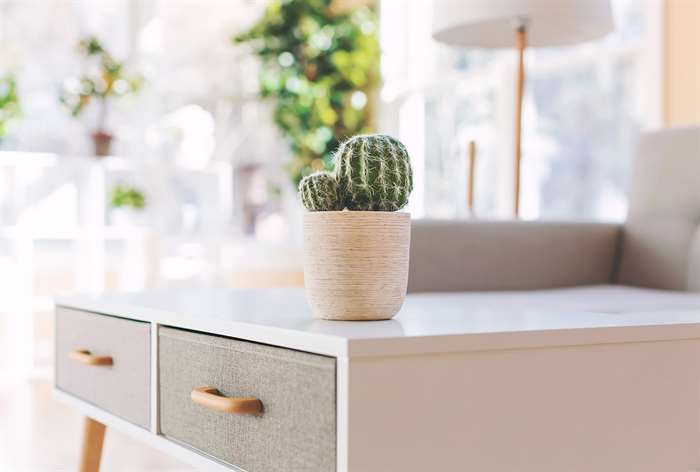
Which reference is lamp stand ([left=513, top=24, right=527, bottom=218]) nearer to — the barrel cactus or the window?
the window

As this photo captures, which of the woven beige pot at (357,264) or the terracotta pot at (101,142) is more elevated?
the terracotta pot at (101,142)

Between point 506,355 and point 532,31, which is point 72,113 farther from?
point 506,355

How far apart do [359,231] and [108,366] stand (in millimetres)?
571

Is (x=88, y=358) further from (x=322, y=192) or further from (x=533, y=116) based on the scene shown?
(x=533, y=116)

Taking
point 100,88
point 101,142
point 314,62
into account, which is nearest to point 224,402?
point 101,142

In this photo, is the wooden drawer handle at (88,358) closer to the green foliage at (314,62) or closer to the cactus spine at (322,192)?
the cactus spine at (322,192)

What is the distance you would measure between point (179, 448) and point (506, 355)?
0.49 meters

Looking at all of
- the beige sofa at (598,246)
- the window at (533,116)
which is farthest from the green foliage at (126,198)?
the beige sofa at (598,246)

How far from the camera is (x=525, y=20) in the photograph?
8.52ft

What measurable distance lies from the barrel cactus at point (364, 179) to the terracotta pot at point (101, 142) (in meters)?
3.34

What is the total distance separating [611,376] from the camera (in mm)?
1018

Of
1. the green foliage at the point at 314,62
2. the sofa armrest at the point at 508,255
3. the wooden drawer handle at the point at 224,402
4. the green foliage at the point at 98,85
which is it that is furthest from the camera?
the green foliage at the point at 314,62

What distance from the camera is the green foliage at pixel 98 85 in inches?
172

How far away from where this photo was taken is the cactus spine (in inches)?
43.1
